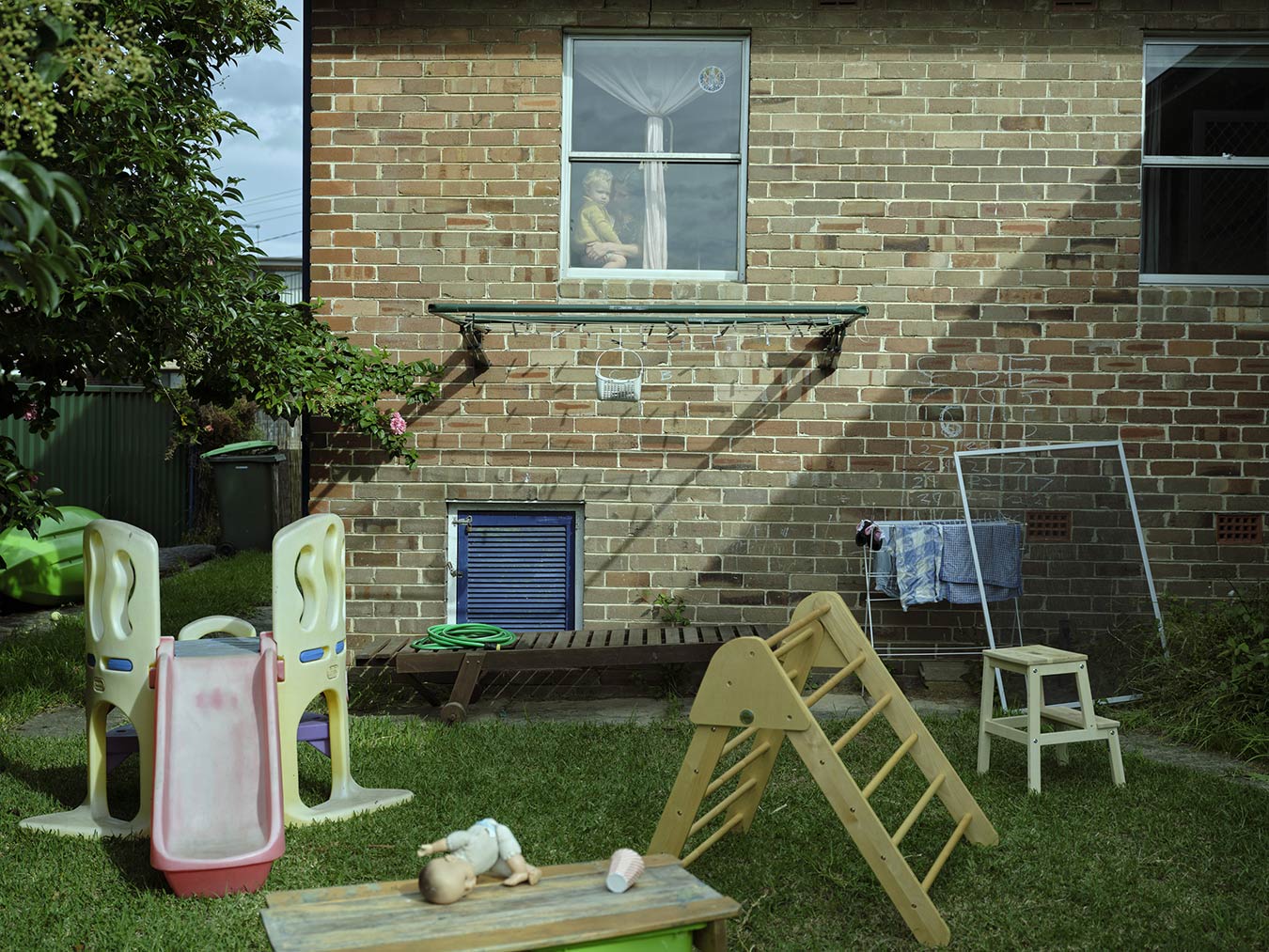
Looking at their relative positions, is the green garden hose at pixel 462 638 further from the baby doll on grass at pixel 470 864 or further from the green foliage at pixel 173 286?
the baby doll on grass at pixel 470 864

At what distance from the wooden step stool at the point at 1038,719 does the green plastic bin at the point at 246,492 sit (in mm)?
10166

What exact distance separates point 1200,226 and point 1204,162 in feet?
1.36

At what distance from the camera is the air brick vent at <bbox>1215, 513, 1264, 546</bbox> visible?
7613 mm

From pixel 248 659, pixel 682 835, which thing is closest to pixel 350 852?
pixel 248 659

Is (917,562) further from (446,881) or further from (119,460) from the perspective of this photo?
(119,460)

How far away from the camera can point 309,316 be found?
7477mm

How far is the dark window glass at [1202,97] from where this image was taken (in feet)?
25.1

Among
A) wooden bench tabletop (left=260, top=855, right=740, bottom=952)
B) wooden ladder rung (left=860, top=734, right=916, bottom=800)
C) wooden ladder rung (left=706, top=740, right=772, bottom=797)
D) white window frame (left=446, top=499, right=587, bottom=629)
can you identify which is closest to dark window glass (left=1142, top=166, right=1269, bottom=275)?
white window frame (left=446, top=499, right=587, bottom=629)

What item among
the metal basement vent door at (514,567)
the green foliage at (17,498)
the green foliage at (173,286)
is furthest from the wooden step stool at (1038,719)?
the green foliage at (17,498)

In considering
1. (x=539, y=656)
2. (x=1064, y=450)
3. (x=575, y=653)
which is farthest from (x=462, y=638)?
(x=1064, y=450)

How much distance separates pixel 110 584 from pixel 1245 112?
7408mm

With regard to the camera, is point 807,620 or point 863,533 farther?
point 863,533

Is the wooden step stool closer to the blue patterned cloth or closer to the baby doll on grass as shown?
the blue patterned cloth

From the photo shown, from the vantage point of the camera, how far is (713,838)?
14.1 ft
